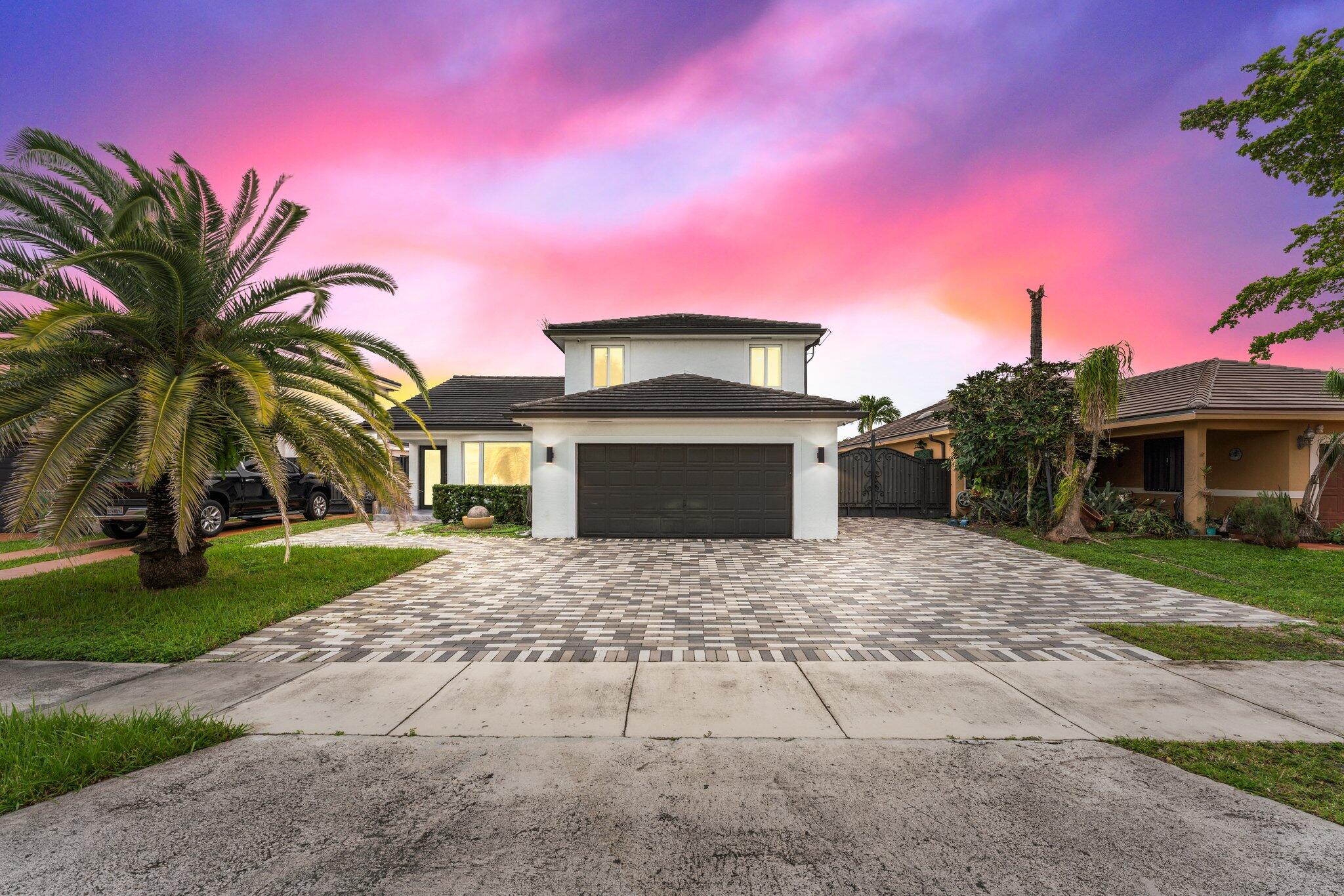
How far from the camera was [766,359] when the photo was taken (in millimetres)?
16078

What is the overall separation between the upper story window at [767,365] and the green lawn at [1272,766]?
1334 centimetres

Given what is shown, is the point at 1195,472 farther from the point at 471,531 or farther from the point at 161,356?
the point at 161,356

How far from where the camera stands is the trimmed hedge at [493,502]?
14414mm

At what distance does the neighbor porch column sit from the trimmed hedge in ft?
55.1

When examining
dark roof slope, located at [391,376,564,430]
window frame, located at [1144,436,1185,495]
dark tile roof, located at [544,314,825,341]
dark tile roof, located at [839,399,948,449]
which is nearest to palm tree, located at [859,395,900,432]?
dark tile roof, located at [839,399,948,449]

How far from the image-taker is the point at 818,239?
51.4 feet

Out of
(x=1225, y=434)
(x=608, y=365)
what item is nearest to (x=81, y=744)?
(x=608, y=365)

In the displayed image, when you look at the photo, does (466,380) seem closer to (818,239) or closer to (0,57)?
(0,57)

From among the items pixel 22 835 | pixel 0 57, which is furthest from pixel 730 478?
pixel 0 57

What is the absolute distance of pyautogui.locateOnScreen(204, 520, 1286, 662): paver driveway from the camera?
507cm

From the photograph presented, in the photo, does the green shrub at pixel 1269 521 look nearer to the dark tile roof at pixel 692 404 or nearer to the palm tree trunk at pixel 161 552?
the dark tile roof at pixel 692 404

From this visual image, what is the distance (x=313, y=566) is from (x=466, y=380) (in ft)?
45.1

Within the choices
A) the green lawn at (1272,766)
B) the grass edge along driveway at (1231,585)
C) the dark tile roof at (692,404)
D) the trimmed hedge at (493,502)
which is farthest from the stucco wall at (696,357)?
the green lawn at (1272,766)

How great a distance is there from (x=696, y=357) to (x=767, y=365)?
2294mm
